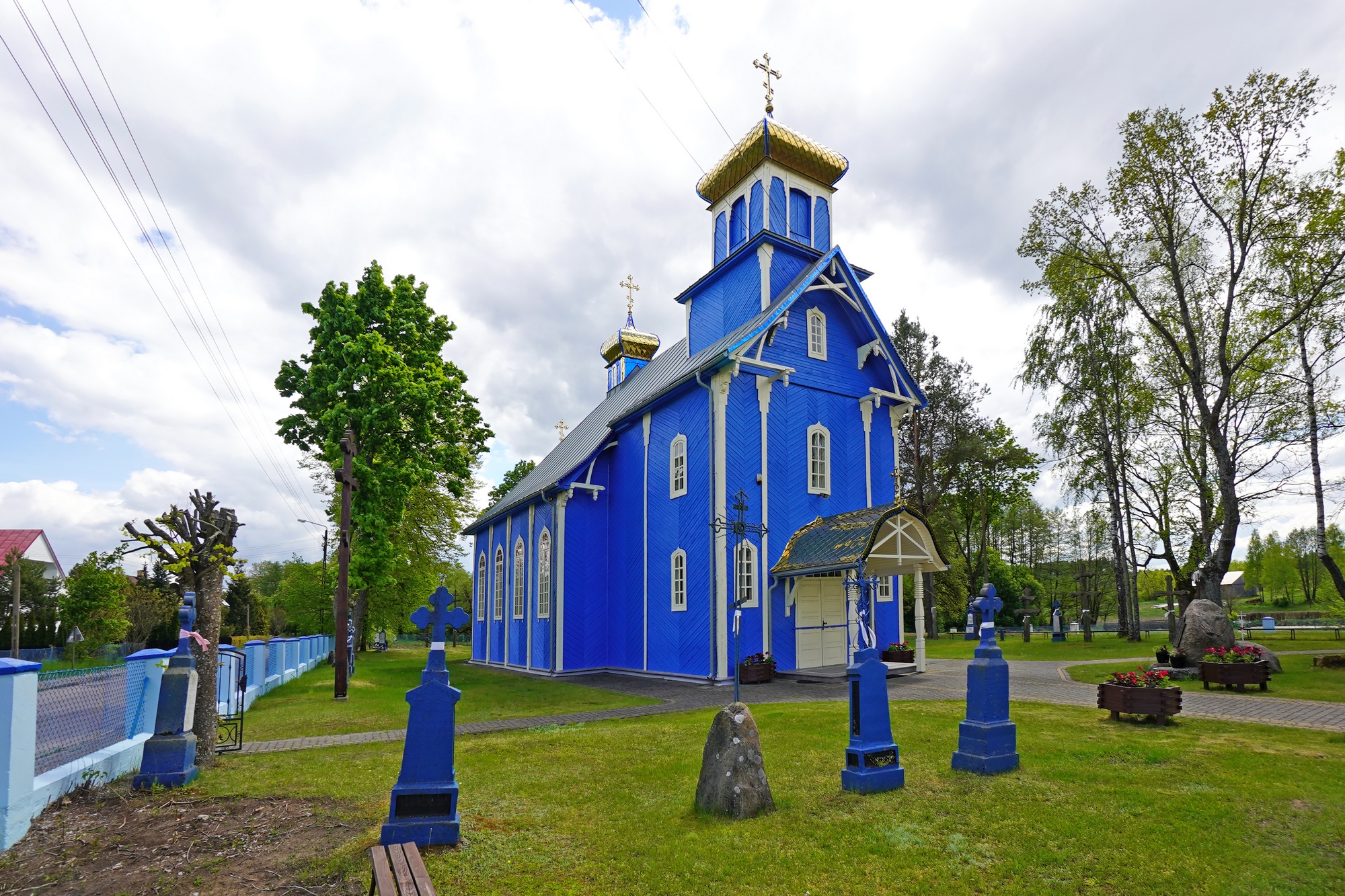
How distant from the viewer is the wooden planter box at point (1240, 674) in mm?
13633

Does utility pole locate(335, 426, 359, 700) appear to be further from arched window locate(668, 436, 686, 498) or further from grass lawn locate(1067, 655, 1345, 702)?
grass lawn locate(1067, 655, 1345, 702)

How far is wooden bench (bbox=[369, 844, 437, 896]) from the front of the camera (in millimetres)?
4129

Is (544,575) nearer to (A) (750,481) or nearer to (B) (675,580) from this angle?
(B) (675,580)

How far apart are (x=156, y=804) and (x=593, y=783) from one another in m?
4.12

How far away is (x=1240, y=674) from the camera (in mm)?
13758

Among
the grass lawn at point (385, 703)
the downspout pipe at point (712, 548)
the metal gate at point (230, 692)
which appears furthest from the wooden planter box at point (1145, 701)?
the metal gate at point (230, 692)

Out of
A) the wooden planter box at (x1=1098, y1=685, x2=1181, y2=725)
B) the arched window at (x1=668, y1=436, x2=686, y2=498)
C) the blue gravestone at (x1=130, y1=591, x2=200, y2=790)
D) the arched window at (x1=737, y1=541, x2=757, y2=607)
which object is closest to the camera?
the blue gravestone at (x1=130, y1=591, x2=200, y2=790)

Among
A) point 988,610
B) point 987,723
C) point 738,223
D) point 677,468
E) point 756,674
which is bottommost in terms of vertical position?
point 756,674

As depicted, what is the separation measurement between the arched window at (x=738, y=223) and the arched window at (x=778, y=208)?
96cm

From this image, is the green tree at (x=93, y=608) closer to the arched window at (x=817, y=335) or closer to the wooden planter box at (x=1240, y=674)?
the arched window at (x=817, y=335)

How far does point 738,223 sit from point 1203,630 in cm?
1534

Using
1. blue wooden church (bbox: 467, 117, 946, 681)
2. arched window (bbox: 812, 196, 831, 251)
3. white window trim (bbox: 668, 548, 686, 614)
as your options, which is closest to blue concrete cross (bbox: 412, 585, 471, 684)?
blue wooden church (bbox: 467, 117, 946, 681)

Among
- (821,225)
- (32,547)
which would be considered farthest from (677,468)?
(32,547)

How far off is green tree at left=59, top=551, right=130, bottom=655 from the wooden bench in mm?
34246
